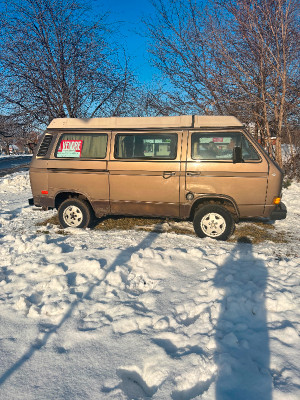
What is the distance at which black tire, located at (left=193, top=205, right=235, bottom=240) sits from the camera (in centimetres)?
481

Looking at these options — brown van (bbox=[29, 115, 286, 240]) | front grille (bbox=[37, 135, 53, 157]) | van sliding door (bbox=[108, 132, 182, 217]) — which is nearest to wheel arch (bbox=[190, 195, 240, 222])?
brown van (bbox=[29, 115, 286, 240])

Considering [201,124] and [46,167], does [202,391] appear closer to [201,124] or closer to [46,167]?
[201,124]

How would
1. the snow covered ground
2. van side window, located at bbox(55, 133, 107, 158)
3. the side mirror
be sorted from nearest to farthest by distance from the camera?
the snow covered ground, the side mirror, van side window, located at bbox(55, 133, 107, 158)

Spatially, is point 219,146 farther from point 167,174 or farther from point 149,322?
point 149,322

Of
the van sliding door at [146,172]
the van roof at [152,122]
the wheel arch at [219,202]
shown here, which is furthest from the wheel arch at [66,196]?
the wheel arch at [219,202]

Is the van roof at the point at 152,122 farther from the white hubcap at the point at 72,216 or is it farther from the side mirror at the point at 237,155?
the white hubcap at the point at 72,216

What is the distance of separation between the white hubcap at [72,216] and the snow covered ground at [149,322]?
110cm

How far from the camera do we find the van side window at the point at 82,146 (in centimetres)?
520

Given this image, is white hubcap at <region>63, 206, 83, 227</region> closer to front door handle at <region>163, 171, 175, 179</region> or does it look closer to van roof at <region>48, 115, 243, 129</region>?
van roof at <region>48, 115, 243, 129</region>

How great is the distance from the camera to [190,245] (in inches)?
180

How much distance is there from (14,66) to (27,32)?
1342 millimetres

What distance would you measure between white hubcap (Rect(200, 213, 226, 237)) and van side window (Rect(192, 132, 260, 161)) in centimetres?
111

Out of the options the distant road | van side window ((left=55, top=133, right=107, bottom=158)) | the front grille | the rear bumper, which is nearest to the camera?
the rear bumper

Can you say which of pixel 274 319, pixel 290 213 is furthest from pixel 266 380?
pixel 290 213
